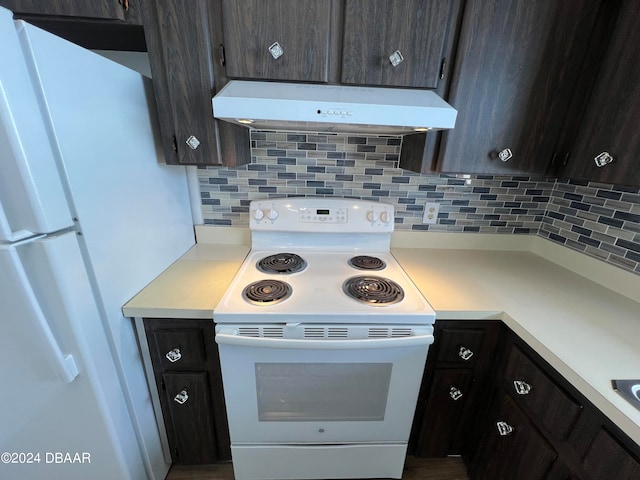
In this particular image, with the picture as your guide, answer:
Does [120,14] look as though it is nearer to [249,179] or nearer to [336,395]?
[249,179]

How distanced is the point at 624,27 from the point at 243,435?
2.03 meters

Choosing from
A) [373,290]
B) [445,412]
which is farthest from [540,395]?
[373,290]

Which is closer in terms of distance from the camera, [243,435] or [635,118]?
[635,118]

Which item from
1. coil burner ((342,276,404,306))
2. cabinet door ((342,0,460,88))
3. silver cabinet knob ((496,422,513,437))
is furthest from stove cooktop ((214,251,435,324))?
cabinet door ((342,0,460,88))

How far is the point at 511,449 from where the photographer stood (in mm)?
996

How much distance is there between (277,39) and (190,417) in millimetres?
1530

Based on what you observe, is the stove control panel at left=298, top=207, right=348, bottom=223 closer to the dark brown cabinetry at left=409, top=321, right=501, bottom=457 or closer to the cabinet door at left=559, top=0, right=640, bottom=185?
the dark brown cabinetry at left=409, top=321, right=501, bottom=457

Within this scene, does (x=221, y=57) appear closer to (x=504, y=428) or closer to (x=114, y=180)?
(x=114, y=180)

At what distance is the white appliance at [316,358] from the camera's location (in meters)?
0.97

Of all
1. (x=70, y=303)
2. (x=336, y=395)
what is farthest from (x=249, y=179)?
(x=336, y=395)

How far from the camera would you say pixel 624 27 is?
91 cm

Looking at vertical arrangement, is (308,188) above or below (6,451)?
above

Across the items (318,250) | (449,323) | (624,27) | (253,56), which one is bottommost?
(449,323)

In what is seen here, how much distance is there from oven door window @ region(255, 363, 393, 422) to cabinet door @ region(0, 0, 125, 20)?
130 centimetres
